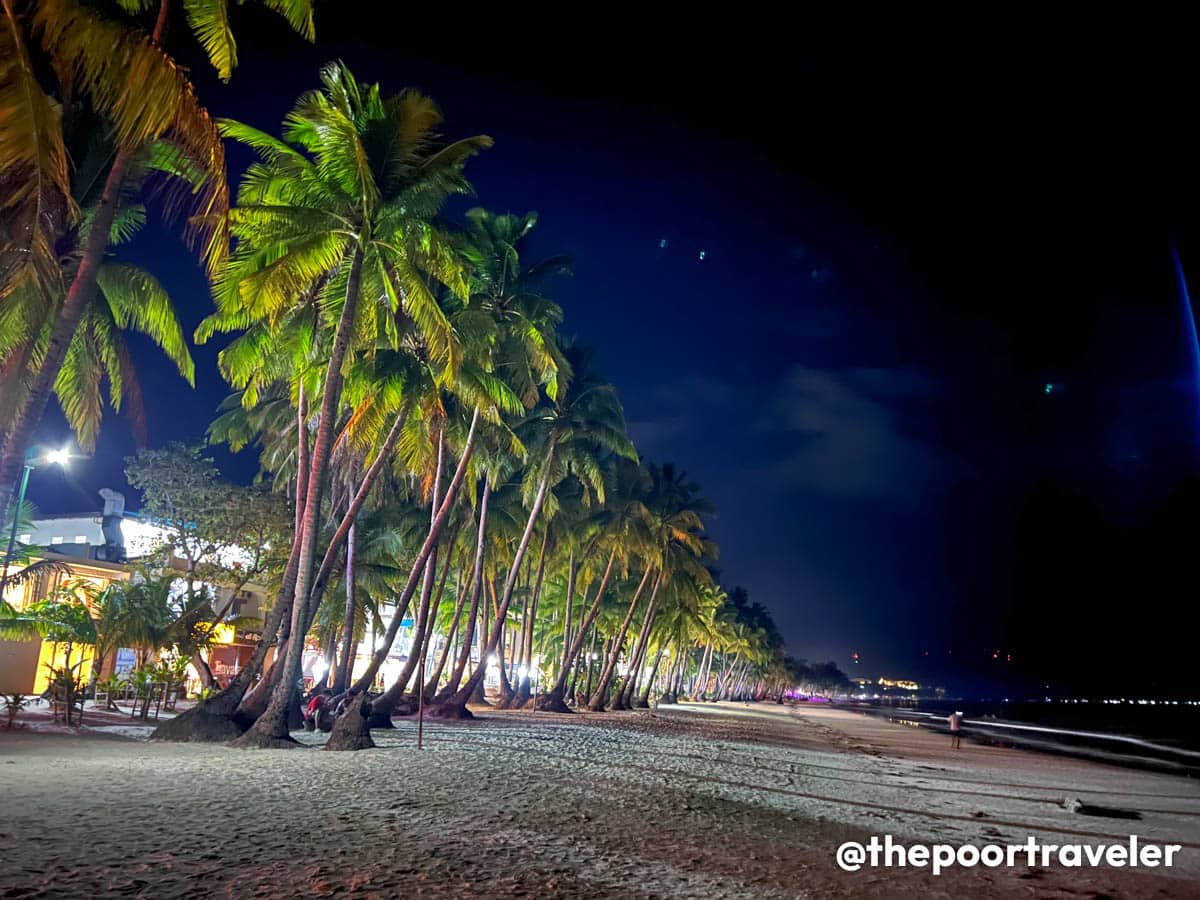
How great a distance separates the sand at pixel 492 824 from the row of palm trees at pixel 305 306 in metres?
3.61

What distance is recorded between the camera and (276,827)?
7.02m

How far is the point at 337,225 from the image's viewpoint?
1531 centimetres

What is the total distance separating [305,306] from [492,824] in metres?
13.0

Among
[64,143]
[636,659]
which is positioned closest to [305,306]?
[64,143]

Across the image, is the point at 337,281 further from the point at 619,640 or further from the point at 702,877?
the point at 619,640

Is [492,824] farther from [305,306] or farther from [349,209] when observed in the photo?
[305,306]

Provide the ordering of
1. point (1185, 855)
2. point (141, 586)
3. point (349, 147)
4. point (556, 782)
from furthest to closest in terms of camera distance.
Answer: point (141, 586)
point (349, 147)
point (556, 782)
point (1185, 855)

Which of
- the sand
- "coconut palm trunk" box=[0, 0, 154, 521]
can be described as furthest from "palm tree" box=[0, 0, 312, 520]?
the sand

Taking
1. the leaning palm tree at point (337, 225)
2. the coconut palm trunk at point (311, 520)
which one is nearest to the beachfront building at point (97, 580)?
the coconut palm trunk at point (311, 520)

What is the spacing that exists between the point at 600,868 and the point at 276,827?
3015 mm

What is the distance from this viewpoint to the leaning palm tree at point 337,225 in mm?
14422

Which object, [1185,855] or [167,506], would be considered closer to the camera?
[1185,855]

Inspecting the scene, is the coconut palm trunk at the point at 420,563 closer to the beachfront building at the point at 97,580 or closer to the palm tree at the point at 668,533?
the beachfront building at the point at 97,580

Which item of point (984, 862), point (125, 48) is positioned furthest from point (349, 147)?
point (984, 862)
